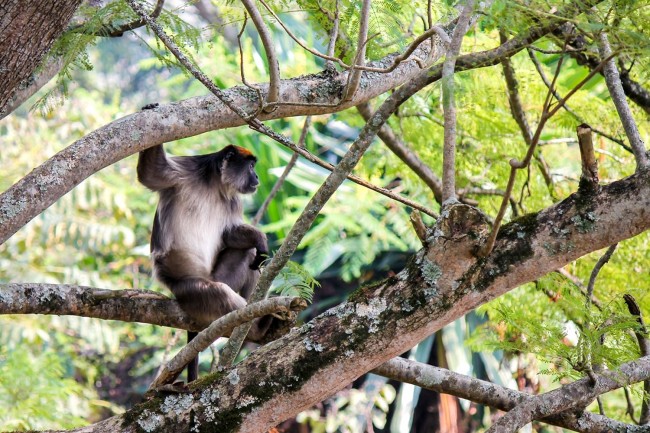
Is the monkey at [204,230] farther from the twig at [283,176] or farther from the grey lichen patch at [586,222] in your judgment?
the grey lichen patch at [586,222]

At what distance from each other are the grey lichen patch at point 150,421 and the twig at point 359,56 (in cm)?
144

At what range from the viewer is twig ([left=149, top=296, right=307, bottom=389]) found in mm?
2654

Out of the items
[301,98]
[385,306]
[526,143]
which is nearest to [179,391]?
[385,306]

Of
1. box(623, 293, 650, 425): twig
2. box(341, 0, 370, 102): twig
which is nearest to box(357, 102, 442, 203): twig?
box(341, 0, 370, 102): twig

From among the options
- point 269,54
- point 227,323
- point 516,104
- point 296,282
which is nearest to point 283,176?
point 516,104

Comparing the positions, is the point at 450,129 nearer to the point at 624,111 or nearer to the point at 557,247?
the point at 557,247

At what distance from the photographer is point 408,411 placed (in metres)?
10.2

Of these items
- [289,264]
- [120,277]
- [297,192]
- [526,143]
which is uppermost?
[297,192]

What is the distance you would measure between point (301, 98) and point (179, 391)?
140 centimetres

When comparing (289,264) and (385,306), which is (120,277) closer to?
(289,264)

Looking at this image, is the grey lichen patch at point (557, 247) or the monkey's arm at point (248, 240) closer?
the grey lichen patch at point (557, 247)

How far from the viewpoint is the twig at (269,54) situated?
287 cm

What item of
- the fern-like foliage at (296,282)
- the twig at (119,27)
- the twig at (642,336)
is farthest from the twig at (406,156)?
the twig at (642,336)

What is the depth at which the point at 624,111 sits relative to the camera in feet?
10.3
